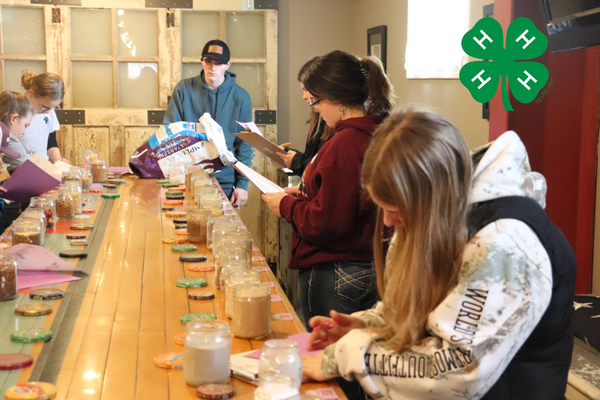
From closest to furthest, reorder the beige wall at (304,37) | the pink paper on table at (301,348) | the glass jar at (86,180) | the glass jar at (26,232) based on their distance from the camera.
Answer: the pink paper on table at (301,348) < the glass jar at (26,232) < the glass jar at (86,180) < the beige wall at (304,37)

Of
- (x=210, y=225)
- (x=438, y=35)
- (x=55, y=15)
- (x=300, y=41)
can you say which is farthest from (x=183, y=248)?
(x=300, y=41)

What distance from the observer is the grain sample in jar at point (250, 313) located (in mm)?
1445

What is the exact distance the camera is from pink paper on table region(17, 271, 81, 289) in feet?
5.94

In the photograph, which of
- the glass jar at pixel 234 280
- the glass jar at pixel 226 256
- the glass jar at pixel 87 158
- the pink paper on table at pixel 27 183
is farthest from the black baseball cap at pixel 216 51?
the glass jar at pixel 234 280

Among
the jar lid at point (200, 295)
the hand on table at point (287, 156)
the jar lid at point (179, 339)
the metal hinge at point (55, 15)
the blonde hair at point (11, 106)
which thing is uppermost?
the metal hinge at point (55, 15)

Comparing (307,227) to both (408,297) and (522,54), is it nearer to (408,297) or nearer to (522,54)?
Result: (408,297)

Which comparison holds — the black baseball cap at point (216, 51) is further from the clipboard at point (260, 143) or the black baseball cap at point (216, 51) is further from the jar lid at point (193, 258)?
the jar lid at point (193, 258)

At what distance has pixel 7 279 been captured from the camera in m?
1.67

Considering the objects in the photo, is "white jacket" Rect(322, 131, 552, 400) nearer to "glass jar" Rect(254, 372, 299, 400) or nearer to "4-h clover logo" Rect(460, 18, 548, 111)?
"glass jar" Rect(254, 372, 299, 400)

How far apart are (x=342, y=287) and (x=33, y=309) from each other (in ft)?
3.16

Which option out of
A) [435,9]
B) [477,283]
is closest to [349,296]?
[477,283]

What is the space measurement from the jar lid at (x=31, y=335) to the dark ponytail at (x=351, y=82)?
117 centimetres

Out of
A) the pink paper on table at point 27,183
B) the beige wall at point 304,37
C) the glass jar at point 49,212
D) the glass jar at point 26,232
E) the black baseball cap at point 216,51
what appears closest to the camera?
the glass jar at point 26,232

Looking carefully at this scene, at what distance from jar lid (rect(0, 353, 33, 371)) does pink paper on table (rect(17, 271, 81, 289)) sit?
501mm
